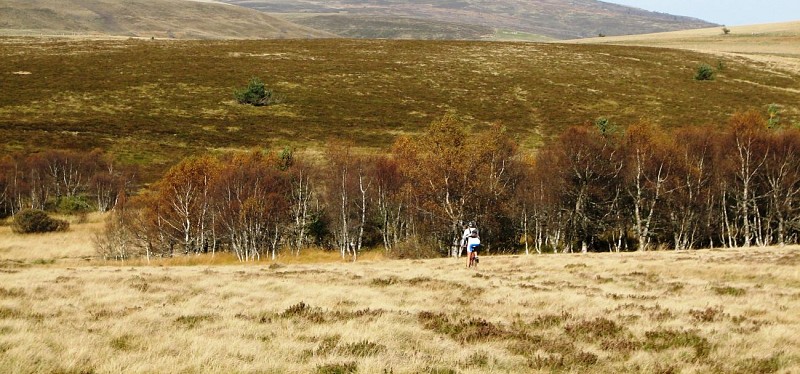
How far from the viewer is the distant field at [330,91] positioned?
94.5 m

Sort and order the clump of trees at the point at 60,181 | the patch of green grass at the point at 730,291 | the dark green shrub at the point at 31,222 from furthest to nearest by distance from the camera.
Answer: the clump of trees at the point at 60,181 < the dark green shrub at the point at 31,222 < the patch of green grass at the point at 730,291

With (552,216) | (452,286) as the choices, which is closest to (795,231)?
(552,216)

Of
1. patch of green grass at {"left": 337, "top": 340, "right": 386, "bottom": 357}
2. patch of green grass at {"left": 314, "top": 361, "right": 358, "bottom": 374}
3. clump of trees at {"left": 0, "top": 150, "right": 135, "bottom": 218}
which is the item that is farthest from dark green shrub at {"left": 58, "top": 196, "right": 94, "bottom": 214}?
patch of green grass at {"left": 314, "top": 361, "right": 358, "bottom": 374}

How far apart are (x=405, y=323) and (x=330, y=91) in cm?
10278

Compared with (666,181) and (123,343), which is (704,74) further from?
(123,343)

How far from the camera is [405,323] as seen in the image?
15719 mm

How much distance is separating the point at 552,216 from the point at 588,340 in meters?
49.8

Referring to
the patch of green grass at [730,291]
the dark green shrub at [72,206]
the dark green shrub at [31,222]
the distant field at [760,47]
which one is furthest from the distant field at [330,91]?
the patch of green grass at [730,291]

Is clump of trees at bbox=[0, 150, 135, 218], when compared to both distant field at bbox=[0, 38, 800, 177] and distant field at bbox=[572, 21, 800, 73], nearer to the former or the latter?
distant field at bbox=[0, 38, 800, 177]

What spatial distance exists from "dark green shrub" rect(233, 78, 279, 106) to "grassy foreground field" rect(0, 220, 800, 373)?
278ft

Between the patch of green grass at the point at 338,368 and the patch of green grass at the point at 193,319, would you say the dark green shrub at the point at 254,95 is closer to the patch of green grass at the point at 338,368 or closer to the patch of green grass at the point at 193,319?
the patch of green grass at the point at 193,319

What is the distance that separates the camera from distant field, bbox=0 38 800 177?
94.5 m

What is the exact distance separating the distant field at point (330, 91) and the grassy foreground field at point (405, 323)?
6691 centimetres

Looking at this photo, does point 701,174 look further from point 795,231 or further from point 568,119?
point 568,119
